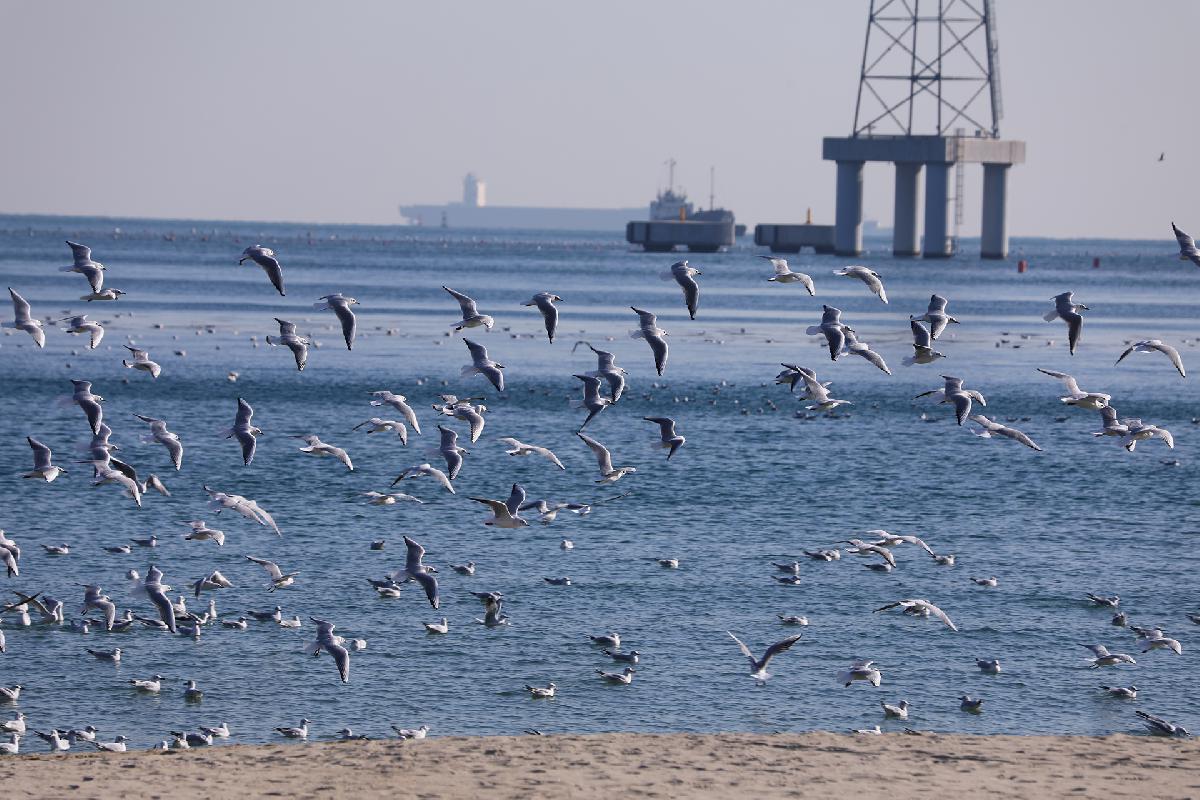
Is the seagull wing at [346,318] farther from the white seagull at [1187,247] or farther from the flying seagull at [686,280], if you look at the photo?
the white seagull at [1187,247]

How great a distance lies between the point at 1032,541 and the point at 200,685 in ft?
66.4

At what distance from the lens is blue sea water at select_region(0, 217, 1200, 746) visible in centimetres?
2733

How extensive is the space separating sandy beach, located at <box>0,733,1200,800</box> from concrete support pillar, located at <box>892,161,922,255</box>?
537ft

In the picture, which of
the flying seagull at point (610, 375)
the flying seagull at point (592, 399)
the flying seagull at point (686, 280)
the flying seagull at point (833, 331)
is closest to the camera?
the flying seagull at point (686, 280)

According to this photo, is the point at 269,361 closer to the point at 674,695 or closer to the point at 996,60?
the point at 674,695

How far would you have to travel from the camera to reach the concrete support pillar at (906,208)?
621 ft

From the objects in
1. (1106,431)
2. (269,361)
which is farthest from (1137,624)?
(269,361)

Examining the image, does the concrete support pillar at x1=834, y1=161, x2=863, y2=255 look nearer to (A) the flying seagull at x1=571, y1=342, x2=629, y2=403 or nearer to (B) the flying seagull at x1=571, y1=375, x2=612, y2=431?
(B) the flying seagull at x1=571, y1=375, x2=612, y2=431

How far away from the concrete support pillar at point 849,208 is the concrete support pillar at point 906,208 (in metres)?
3.96

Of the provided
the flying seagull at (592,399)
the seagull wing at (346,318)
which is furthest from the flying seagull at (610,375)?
the seagull wing at (346,318)

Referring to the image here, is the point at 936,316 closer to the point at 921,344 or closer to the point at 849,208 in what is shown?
the point at 921,344

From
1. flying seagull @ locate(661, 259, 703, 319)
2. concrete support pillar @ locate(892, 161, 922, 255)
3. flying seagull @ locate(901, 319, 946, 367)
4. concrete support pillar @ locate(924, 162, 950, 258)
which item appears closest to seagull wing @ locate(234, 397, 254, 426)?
flying seagull @ locate(661, 259, 703, 319)

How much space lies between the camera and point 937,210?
186875mm

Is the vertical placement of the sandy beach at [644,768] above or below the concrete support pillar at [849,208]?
below
